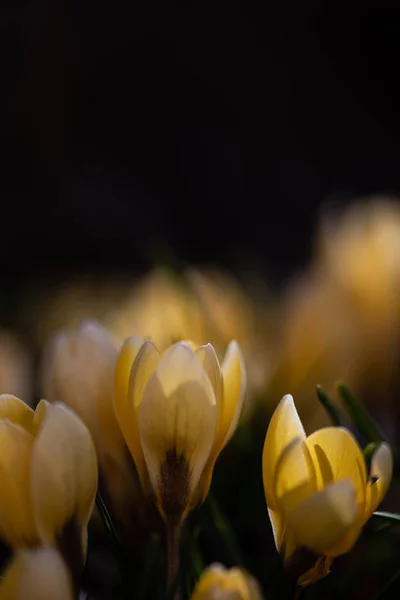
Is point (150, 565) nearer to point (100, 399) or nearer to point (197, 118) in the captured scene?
point (100, 399)

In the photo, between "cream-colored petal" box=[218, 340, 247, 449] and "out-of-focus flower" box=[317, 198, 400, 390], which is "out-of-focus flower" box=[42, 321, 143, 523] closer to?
"cream-colored petal" box=[218, 340, 247, 449]

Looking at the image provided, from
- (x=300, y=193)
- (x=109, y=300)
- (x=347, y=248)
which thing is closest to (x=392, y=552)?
Answer: (x=347, y=248)

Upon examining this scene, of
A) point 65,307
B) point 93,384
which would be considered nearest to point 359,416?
point 93,384

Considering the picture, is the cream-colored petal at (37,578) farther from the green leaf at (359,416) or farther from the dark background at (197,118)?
the dark background at (197,118)

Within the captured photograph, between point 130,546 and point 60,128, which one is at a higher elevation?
point 60,128

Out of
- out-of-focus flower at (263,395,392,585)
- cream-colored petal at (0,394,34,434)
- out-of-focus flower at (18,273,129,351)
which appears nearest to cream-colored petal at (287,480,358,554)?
out-of-focus flower at (263,395,392,585)

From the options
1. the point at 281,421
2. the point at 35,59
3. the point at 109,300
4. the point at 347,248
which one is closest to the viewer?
the point at 281,421

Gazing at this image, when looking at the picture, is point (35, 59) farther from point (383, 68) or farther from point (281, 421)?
point (281, 421)
